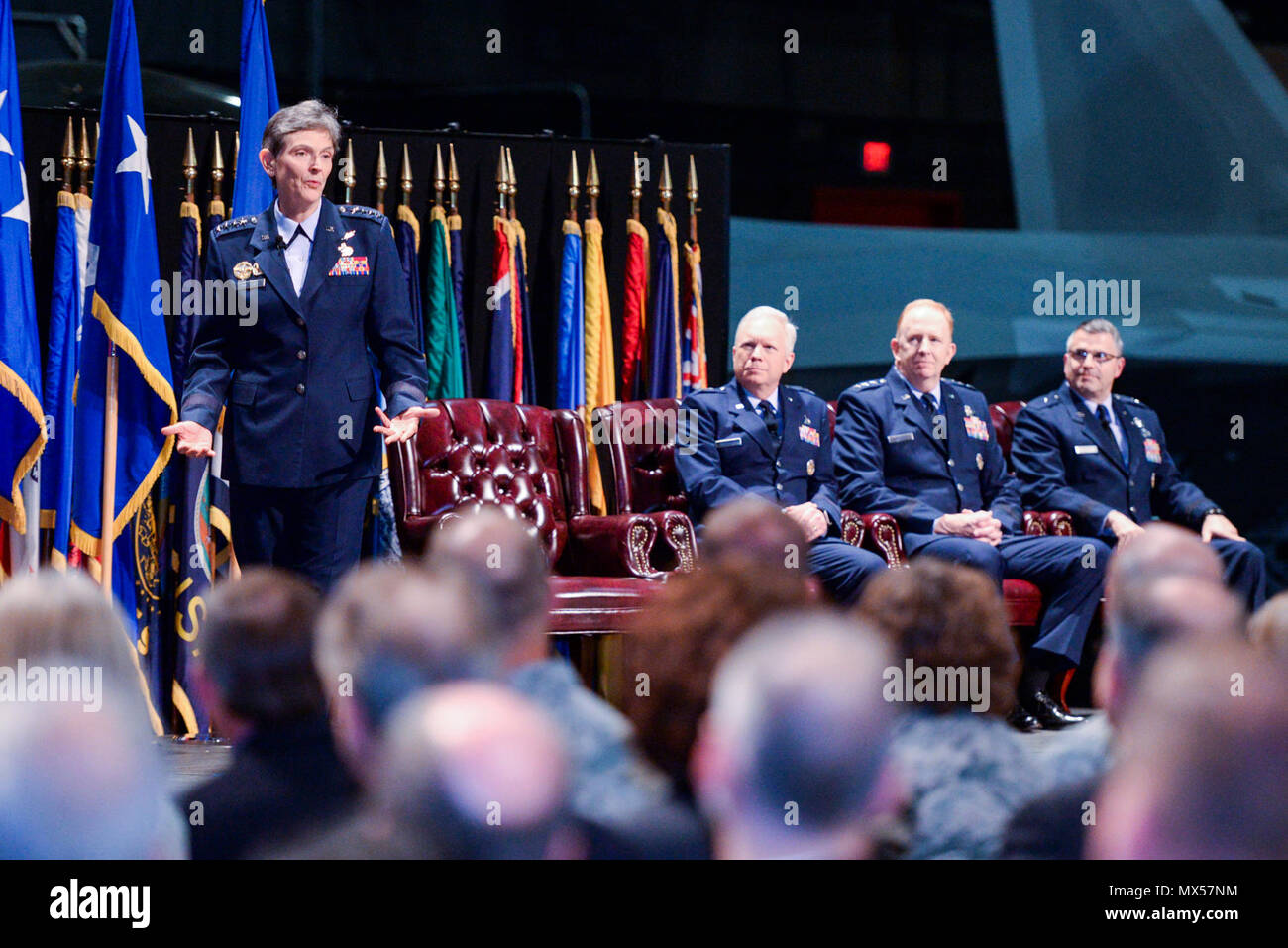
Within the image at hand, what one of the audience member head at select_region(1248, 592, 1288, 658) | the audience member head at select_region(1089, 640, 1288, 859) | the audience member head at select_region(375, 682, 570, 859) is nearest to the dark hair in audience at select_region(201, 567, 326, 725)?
the audience member head at select_region(375, 682, 570, 859)

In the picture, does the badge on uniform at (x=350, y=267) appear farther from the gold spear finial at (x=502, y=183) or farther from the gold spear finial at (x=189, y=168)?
the gold spear finial at (x=502, y=183)

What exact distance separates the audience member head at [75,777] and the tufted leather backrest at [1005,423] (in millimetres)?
3811

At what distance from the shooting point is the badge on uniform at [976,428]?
4.20m

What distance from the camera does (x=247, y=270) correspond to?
2.83 m

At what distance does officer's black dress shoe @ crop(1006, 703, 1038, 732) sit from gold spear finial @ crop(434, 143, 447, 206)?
2401mm

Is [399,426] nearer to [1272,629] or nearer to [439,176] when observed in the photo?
[1272,629]

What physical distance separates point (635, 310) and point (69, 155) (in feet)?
6.01

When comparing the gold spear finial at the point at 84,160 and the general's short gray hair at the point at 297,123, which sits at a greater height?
the gold spear finial at the point at 84,160

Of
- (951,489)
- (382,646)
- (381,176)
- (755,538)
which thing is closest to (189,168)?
(381,176)

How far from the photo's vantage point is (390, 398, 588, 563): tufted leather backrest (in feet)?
12.7

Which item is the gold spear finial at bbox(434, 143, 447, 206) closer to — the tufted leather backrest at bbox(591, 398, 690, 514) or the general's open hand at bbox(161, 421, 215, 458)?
the tufted leather backrest at bbox(591, 398, 690, 514)

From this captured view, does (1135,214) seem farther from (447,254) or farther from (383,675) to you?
(383,675)

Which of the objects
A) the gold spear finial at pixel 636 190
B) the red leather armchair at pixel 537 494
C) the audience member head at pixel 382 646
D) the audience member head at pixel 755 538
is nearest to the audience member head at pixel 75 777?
the audience member head at pixel 382 646

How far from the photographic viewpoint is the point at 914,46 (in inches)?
257
